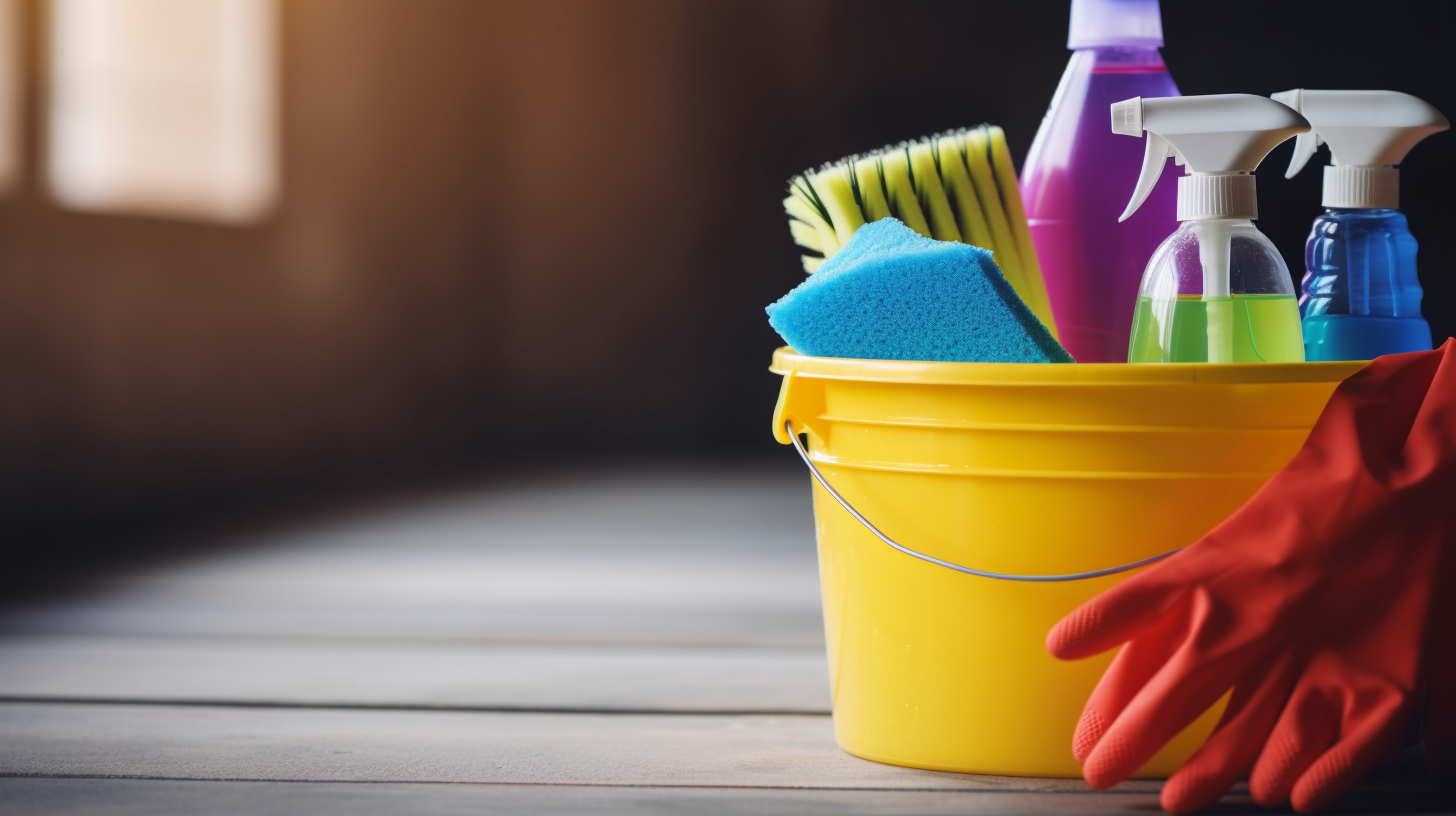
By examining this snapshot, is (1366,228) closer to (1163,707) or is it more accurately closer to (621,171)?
(1163,707)

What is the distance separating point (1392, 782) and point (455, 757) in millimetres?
516

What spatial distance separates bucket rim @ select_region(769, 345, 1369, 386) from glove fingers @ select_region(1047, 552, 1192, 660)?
89 mm

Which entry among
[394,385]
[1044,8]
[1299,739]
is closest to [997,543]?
[1299,739]

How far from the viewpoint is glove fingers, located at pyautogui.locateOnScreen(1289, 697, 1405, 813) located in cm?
62

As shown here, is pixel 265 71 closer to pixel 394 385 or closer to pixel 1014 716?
pixel 394 385

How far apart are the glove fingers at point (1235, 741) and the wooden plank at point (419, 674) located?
327 millimetres

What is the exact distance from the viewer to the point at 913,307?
704 millimetres

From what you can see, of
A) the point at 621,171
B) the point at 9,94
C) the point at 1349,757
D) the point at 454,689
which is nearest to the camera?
the point at 1349,757

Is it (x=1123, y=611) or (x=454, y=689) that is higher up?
(x=1123, y=611)

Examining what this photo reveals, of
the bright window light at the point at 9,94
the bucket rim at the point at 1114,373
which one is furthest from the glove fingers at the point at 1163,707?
the bright window light at the point at 9,94

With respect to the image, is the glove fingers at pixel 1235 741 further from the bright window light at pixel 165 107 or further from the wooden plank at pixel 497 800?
the bright window light at pixel 165 107

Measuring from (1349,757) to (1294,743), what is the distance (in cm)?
2

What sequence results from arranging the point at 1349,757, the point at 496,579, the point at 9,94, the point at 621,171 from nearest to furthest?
the point at 1349,757
the point at 496,579
the point at 9,94
the point at 621,171

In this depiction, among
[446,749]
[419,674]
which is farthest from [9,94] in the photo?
[446,749]
